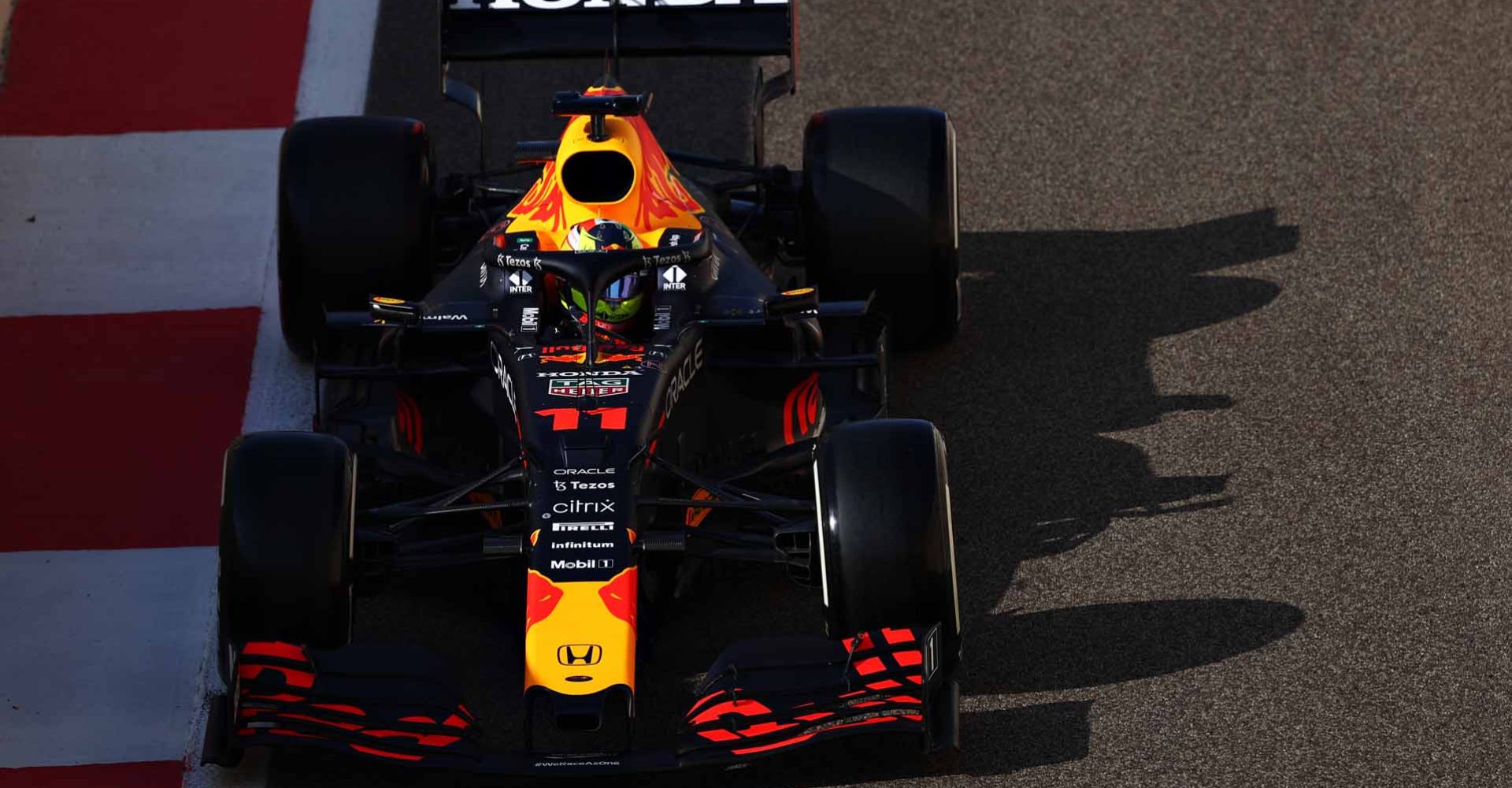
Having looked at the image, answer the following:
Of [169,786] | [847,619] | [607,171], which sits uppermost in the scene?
[607,171]

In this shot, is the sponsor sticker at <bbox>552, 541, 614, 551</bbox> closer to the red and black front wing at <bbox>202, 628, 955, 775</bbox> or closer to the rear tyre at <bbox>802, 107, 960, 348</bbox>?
the red and black front wing at <bbox>202, 628, 955, 775</bbox>

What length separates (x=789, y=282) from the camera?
9.44m

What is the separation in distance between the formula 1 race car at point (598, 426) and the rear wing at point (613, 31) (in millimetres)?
16

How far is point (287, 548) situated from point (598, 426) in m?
1.09

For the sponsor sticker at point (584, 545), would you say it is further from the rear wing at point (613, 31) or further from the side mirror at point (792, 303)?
the rear wing at point (613, 31)

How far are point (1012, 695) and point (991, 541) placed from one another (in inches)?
36.8

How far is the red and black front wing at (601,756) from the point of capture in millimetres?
6812

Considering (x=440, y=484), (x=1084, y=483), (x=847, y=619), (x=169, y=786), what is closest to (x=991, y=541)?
(x=1084, y=483)

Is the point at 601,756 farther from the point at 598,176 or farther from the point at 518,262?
the point at 598,176

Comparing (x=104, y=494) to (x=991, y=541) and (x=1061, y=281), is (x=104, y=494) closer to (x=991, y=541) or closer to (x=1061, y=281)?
(x=991, y=541)

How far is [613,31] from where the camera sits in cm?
945

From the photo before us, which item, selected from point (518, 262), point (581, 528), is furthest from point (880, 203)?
point (581, 528)

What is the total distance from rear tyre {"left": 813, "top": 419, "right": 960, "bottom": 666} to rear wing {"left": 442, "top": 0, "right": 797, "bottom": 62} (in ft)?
9.12

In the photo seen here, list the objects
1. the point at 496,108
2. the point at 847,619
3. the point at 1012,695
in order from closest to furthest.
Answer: the point at 847,619
the point at 1012,695
the point at 496,108
